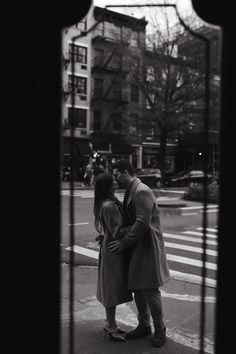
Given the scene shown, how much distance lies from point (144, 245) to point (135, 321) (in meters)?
1.33

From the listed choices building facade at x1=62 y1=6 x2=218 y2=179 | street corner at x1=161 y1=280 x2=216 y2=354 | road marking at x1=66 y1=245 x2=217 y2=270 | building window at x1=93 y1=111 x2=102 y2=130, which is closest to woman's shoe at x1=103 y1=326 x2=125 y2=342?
street corner at x1=161 y1=280 x2=216 y2=354

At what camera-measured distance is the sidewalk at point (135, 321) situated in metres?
3.80

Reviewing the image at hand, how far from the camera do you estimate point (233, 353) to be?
1663 mm

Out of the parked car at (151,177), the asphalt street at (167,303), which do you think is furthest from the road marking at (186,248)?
the parked car at (151,177)

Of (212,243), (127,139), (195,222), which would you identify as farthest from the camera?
(127,139)

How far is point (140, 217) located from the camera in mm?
3592

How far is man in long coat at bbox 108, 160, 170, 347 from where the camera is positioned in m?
3.62

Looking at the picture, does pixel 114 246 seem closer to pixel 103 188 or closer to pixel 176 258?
pixel 103 188

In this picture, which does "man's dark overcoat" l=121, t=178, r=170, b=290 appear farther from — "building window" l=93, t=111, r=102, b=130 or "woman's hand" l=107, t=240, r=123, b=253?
"building window" l=93, t=111, r=102, b=130

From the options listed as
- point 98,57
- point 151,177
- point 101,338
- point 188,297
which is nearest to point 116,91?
point 98,57
